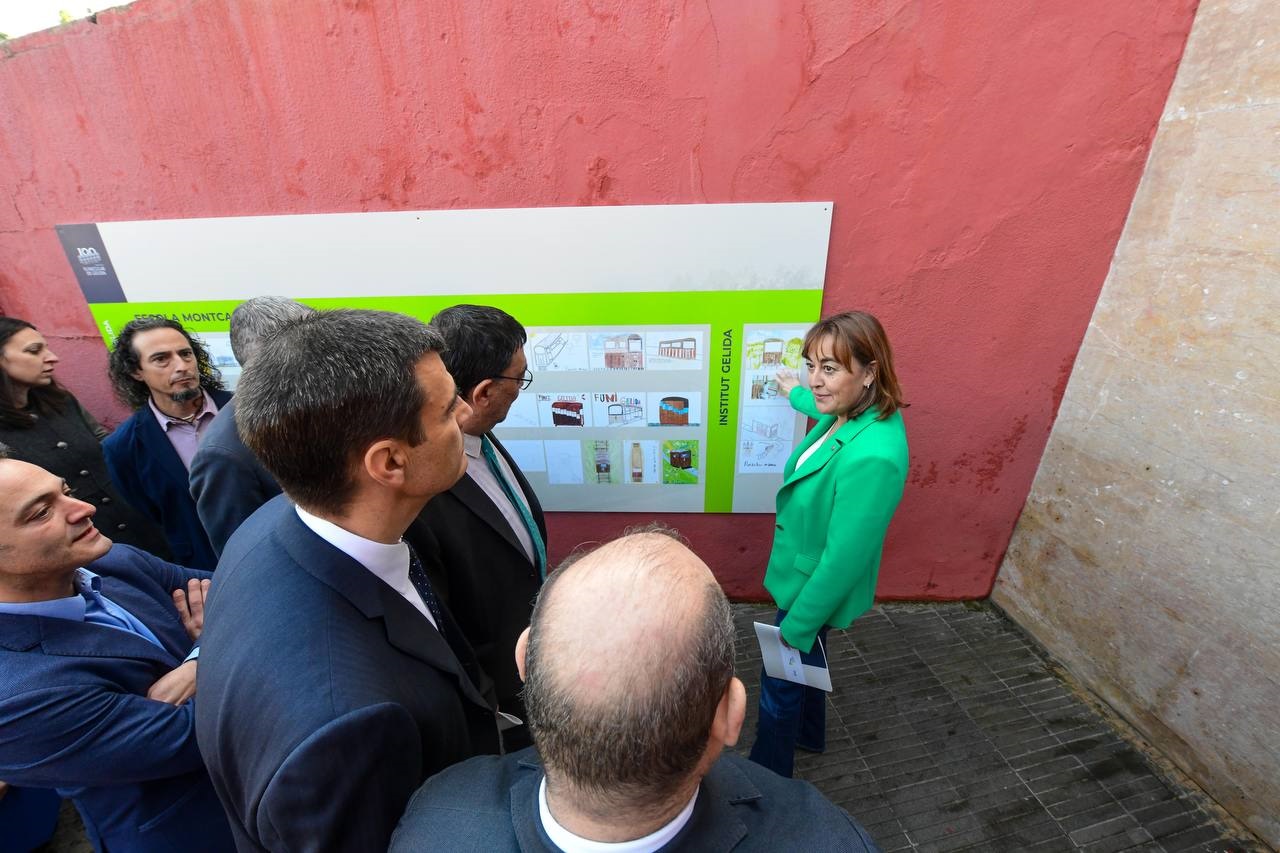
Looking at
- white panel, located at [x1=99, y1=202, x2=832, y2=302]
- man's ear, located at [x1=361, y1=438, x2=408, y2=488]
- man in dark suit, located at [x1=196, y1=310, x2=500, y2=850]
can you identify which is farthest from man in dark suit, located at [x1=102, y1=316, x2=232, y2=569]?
man's ear, located at [x1=361, y1=438, x2=408, y2=488]

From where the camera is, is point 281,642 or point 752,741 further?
point 752,741

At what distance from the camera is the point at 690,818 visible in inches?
33.4

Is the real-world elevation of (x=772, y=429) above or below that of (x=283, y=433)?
below

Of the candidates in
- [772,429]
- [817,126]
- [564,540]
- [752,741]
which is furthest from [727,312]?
[752,741]

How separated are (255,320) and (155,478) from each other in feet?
3.31

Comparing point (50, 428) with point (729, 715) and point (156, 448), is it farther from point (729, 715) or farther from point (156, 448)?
point (729, 715)

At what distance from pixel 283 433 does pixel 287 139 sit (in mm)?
2019

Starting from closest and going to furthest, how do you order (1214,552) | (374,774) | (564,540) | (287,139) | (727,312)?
(374,774), (1214,552), (287,139), (727,312), (564,540)

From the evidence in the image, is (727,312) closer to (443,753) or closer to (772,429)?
(772,429)

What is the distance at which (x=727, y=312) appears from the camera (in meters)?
2.55

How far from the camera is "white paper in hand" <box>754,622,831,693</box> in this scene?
2.12 meters

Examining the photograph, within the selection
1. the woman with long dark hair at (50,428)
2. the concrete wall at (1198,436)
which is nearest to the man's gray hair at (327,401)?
the woman with long dark hair at (50,428)

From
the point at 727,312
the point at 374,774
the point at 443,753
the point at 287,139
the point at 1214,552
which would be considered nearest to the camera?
the point at 374,774

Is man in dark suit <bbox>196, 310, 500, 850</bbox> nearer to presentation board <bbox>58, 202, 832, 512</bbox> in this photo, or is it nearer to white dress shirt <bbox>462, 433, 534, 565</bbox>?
white dress shirt <bbox>462, 433, 534, 565</bbox>
